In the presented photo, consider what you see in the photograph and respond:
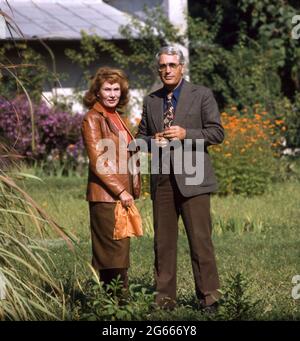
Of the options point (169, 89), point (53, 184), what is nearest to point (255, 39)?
point (53, 184)

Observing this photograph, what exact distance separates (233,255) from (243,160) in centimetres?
486

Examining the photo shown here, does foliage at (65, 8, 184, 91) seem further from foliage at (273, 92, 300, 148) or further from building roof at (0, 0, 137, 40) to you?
foliage at (273, 92, 300, 148)

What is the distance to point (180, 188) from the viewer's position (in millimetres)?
6895

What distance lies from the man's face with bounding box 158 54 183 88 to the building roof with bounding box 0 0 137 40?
1105 cm

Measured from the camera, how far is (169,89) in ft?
23.2

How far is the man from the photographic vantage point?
6898 mm

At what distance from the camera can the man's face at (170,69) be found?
686 centimetres

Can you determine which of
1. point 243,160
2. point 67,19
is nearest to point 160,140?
point 243,160

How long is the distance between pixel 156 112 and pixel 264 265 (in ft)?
7.91

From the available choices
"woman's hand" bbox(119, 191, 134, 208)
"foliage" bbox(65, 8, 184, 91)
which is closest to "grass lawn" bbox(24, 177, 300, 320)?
"woman's hand" bbox(119, 191, 134, 208)

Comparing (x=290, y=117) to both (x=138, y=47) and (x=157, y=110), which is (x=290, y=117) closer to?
(x=138, y=47)

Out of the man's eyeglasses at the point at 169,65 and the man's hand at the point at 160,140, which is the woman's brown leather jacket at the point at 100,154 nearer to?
the man's hand at the point at 160,140

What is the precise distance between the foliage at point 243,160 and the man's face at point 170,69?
706 centimetres
